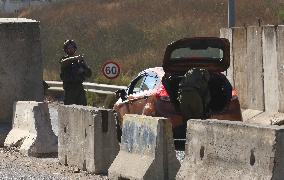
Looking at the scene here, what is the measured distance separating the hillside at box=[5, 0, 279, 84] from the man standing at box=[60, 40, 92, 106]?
28.6 metres

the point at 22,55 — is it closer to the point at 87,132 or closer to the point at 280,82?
the point at 280,82

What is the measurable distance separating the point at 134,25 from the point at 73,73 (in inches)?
1834

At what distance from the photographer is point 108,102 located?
23.6 meters

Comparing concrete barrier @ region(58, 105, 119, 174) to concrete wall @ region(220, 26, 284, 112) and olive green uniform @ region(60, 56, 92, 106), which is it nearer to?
olive green uniform @ region(60, 56, 92, 106)

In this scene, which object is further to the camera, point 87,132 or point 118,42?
point 118,42

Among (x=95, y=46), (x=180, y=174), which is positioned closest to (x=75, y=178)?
(x=180, y=174)

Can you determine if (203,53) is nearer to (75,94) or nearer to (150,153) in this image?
(75,94)

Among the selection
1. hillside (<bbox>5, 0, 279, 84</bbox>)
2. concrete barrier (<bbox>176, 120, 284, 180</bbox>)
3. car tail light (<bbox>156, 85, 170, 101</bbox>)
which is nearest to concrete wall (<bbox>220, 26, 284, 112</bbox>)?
car tail light (<bbox>156, 85, 170, 101</bbox>)

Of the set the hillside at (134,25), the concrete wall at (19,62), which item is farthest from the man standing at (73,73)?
the hillside at (134,25)

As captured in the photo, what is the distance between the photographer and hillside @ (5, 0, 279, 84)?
56.3m

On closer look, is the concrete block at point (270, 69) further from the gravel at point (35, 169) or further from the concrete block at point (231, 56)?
the gravel at point (35, 169)

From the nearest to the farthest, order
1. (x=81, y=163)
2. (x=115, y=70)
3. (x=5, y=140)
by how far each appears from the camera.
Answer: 1. (x=81, y=163)
2. (x=5, y=140)
3. (x=115, y=70)

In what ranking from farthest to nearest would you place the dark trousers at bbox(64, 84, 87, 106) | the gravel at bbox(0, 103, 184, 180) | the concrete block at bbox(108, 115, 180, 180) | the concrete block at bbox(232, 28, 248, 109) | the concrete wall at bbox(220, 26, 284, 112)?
the concrete block at bbox(232, 28, 248, 109) → the concrete wall at bbox(220, 26, 284, 112) → the dark trousers at bbox(64, 84, 87, 106) → the gravel at bbox(0, 103, 184, 180) → the concrete block at bbox(108, 115, 180, 180)

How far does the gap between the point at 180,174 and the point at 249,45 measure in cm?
1080
